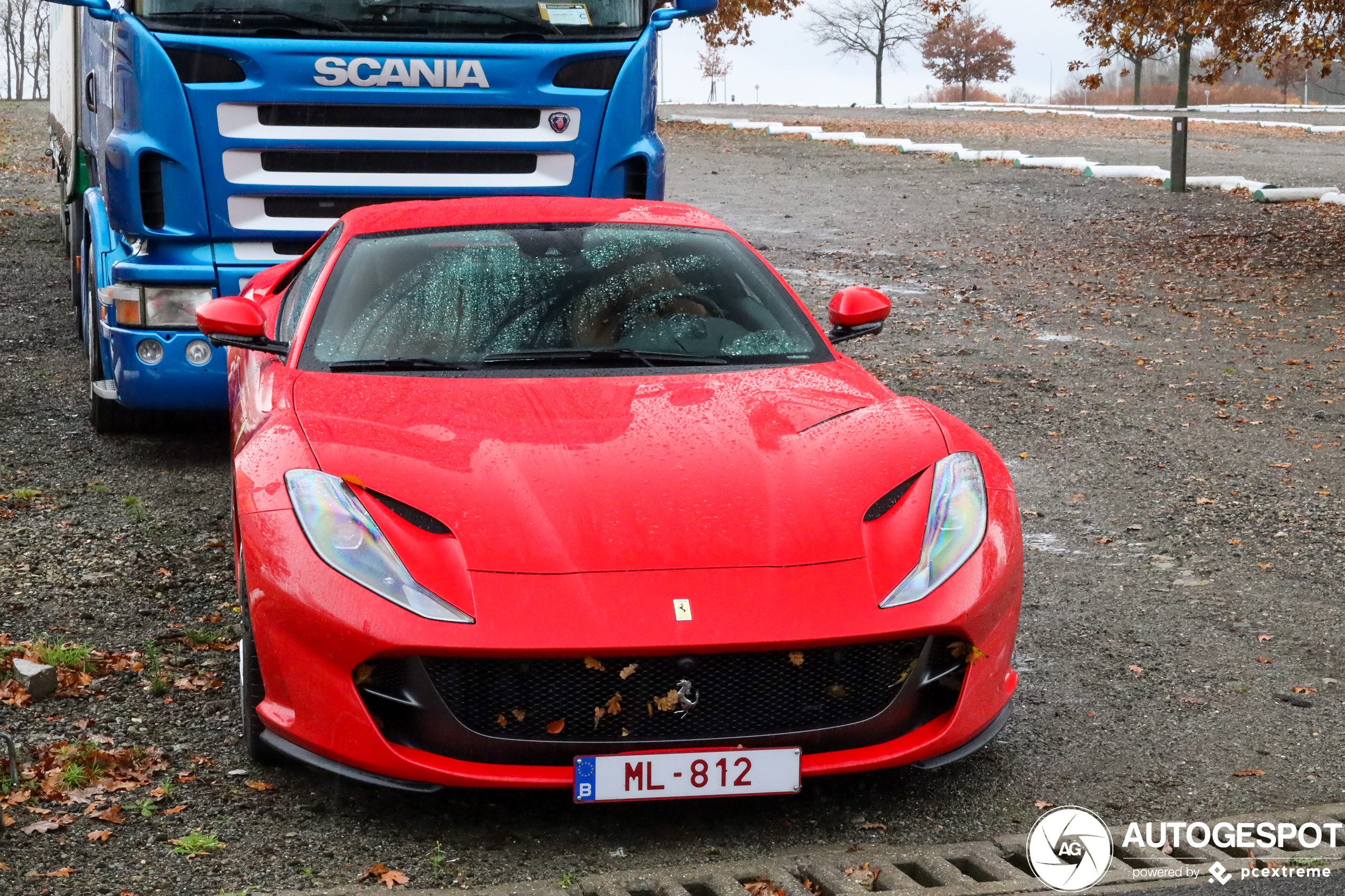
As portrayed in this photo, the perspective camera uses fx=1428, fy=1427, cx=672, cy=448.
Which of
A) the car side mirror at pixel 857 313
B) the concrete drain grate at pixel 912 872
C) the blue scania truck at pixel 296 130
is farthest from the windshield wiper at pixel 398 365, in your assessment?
the blue scania truck at pixel 296 130

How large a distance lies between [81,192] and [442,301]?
5428mm

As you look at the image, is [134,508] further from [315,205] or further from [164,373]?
[315,205]

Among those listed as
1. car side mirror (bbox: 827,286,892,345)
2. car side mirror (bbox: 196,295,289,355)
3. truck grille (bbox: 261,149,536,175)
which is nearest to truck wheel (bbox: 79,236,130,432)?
truck grille (bbox: 261,149,536,175)

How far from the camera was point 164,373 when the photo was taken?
22.5 ft

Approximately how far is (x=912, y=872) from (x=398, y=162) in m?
5.22

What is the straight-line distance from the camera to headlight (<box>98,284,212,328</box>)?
6895 mm

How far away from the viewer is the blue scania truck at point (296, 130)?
22.6 feet

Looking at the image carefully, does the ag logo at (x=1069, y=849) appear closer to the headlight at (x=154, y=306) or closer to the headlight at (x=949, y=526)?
the headlight at (x=949, y=526)

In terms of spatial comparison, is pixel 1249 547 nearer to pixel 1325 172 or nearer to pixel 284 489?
pixel 284 489

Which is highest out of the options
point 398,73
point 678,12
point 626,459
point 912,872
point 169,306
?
point 678,12

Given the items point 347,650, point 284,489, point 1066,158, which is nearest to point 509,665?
point 347,650

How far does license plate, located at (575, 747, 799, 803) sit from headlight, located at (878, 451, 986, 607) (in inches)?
19.3

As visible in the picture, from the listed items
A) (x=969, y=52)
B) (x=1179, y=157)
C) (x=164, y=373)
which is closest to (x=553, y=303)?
(x=164, y=373)

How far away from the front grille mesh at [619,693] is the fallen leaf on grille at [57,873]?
923 millimetres
